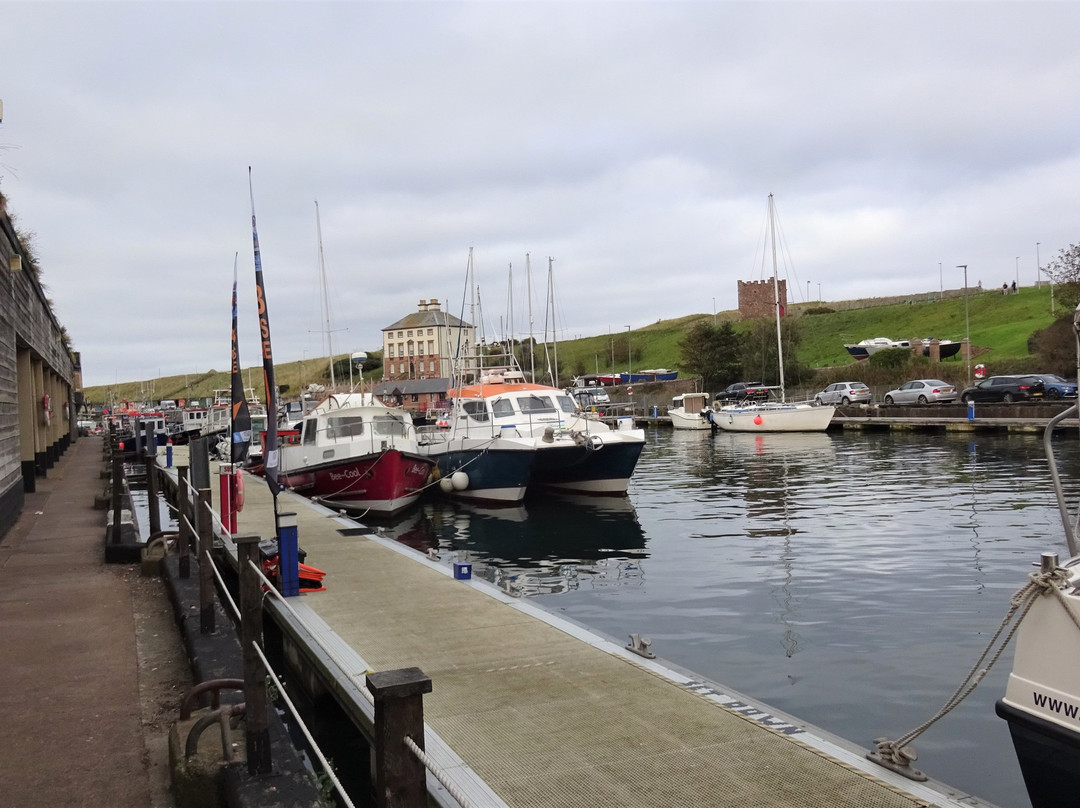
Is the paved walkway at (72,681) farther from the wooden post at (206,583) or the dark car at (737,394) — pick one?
the dark car at (737,394)

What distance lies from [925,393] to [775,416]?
837cm

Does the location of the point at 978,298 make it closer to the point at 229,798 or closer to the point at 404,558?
the point at 404,558

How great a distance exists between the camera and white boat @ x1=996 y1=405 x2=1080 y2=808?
4.49 metres

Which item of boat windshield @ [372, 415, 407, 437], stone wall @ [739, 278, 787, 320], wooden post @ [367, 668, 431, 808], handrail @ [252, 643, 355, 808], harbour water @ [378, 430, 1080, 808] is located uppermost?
stone wall @ [739, 278, 787, 320]

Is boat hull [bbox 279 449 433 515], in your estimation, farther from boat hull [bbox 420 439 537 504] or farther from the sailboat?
the sailboat

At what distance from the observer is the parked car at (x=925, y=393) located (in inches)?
1911

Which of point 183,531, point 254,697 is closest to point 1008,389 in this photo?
point 183,531

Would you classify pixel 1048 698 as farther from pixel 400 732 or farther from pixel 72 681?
pixel 72 681

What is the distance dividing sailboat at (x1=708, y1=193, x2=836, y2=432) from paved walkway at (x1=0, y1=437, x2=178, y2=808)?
127ft

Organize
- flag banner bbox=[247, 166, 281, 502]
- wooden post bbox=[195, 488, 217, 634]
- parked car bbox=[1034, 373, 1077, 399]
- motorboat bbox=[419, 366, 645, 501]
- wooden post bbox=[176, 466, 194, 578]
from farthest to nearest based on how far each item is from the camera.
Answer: parked car bbox=[1034, 373, 1077, 399]
motorboat bbox=[419, 366, 645, 501]
wooden post bbox=[176, 466, 194, 578]
flag banner bbox=[247, 166, 281, 502]
wooden post bbox=[195, 488, 217, 634]

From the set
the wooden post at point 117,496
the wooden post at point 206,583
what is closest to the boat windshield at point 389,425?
the wooden post at point 117,496

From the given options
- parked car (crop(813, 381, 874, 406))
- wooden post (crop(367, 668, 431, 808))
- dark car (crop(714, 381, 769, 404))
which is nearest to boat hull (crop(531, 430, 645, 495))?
wooden post (crop(367, 668, 431, 808))

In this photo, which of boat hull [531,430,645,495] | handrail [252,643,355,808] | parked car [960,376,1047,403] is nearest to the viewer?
handrail [252,643,355,808]

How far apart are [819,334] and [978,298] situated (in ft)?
61.2
